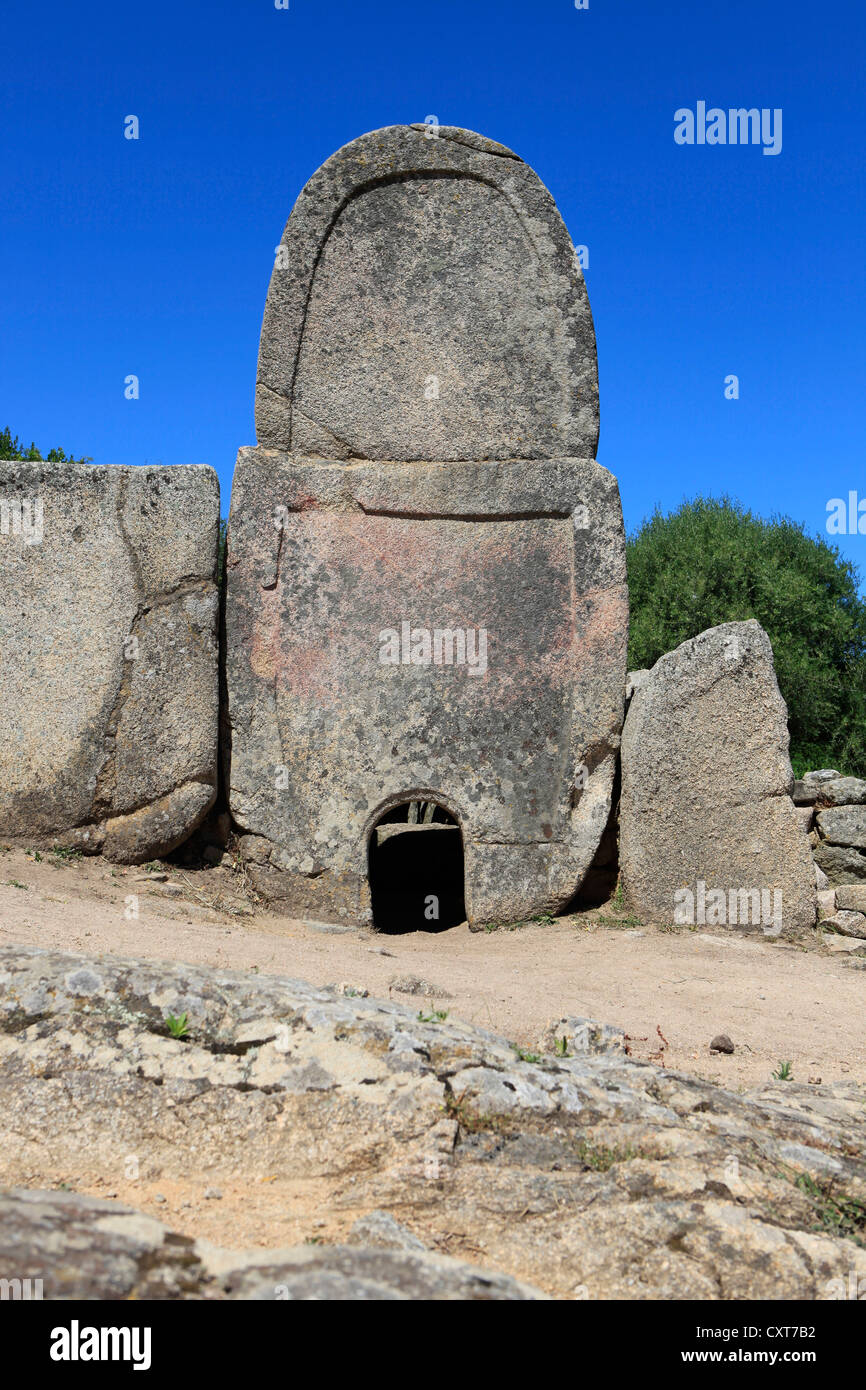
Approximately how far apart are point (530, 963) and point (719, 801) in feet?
5.05

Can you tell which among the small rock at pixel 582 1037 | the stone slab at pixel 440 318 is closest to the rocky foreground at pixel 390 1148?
the small rock at pixel 582 1037

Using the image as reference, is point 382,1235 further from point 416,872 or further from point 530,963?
point 416,872

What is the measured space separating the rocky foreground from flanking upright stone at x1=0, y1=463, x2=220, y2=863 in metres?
2.86

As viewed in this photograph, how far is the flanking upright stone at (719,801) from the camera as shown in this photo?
5840 millimetres

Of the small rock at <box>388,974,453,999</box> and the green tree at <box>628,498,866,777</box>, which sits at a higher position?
the green tree at <box>628,498,866,777</box>

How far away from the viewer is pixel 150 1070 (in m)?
2.41

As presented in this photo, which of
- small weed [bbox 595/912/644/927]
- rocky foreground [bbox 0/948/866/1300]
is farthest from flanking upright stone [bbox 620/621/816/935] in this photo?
rocky foreground [bbox 0/948/866/1300]

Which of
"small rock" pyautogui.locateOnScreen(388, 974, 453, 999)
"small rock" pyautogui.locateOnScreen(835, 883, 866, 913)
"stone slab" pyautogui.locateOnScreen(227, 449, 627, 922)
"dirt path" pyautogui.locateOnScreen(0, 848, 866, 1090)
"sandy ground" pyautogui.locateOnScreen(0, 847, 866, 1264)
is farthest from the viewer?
"small rock" pyautogui.locateOnScreen(835, 883, 866, 913)

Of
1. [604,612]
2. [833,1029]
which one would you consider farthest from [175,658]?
[833,1029]

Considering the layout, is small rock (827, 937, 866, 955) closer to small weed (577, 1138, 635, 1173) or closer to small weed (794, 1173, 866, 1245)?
small weed (794, 1173, 866, 1245)

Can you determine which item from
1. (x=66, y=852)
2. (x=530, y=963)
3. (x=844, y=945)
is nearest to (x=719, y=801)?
(x=844, y=945)

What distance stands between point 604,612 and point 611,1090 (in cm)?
379

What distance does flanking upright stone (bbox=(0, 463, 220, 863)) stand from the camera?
18.3 feet

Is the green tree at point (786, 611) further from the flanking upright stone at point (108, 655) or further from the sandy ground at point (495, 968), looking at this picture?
the flanking upright stone at point (108, 655)
